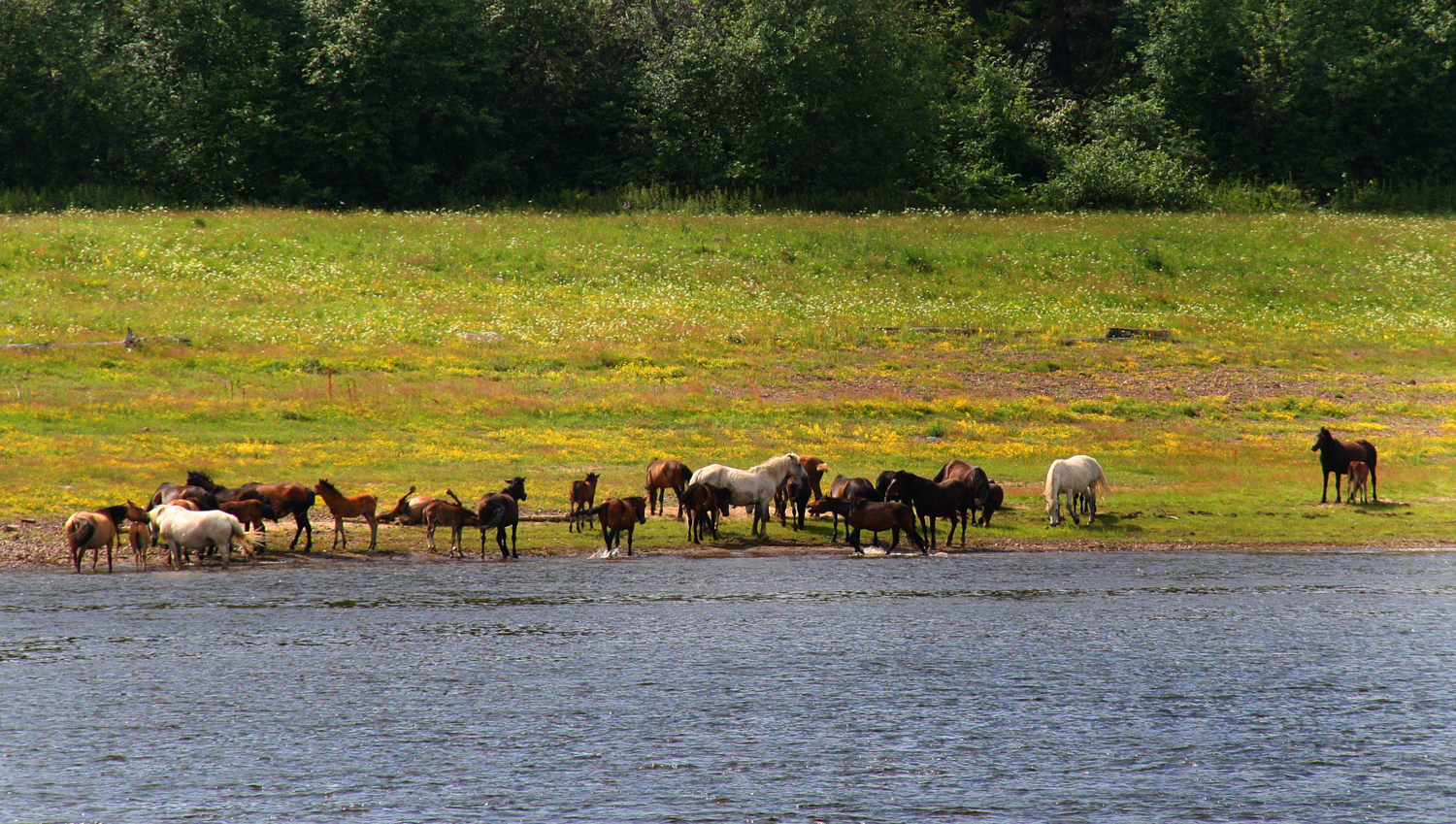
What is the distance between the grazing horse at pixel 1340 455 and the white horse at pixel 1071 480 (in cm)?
552

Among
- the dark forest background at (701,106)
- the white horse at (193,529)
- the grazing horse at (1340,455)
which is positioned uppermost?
the dark forest background at (701,106)

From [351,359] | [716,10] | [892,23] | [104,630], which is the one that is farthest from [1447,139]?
[104,630]

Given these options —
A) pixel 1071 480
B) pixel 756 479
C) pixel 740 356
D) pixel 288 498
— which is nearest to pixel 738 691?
pixel 756 479

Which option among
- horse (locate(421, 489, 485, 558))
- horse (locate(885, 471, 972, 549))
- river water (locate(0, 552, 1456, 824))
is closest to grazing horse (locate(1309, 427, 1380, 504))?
river water (locate(0, 552, 1456, 824))

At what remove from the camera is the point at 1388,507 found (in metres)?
28.4

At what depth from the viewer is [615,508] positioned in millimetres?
23703

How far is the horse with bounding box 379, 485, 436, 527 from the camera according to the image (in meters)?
24.7

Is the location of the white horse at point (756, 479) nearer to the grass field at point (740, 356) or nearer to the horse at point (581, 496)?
the grass field at point (740, 356)

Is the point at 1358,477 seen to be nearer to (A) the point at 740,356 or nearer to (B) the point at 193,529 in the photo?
(A) the point at 740,356

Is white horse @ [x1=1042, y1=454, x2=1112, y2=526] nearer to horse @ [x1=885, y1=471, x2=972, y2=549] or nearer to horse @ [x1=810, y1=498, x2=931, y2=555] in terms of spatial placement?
horse @ [x1=885, y1=471, x2=972, y2=549]

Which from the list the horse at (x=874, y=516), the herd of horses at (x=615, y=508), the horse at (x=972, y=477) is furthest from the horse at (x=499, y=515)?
the horse at (x=972, y=477)

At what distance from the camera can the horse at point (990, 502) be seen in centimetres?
2645

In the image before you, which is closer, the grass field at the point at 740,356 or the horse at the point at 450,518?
the horse at the point at 450,518

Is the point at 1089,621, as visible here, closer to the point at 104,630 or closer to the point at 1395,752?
the point at 1395,752
